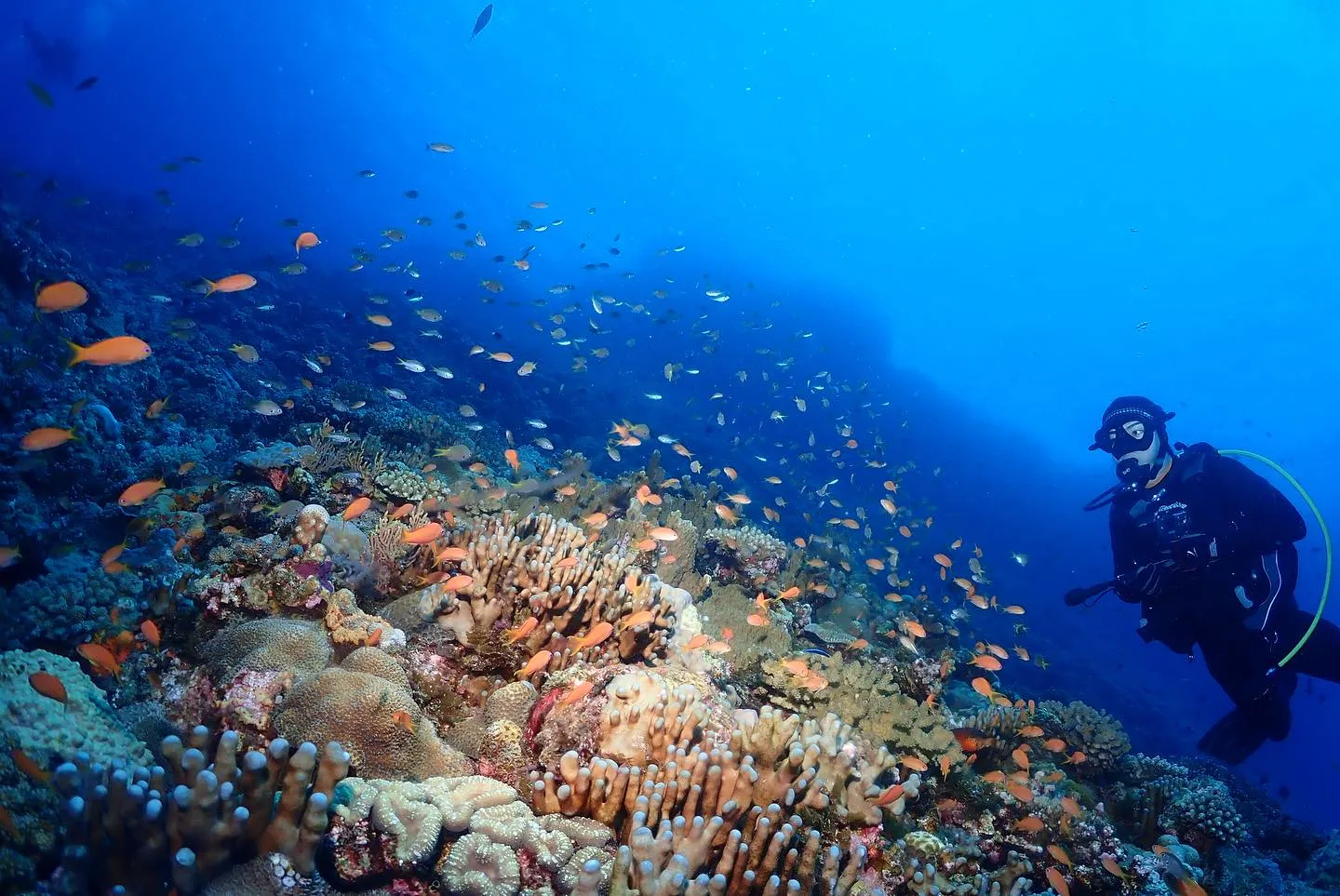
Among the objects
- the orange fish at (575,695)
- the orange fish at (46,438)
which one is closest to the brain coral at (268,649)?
the orange fish at (575,695)

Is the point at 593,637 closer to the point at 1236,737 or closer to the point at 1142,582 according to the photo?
the point at 1142,582

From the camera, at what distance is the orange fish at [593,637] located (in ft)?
14.3

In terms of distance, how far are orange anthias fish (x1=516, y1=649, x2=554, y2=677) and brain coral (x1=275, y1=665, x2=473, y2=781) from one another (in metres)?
0.71

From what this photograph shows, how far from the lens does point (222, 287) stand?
22.3 feet

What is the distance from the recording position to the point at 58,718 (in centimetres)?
314

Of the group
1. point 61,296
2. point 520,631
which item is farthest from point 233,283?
point 520,631

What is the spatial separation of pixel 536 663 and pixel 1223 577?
412 inches

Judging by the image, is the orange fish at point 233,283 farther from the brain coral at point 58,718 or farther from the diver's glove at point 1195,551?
the diver's glove at point 1195,551

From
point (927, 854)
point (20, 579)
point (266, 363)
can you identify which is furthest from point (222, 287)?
point (266, 363)

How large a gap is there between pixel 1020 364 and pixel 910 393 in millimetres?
51934

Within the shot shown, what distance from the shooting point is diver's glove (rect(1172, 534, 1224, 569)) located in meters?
8.63

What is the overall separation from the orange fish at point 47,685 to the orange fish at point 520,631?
2458 mm

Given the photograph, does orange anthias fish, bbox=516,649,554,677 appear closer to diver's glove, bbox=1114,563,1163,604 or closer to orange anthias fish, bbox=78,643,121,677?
orange anthias fish, bbox=78,643,121,677

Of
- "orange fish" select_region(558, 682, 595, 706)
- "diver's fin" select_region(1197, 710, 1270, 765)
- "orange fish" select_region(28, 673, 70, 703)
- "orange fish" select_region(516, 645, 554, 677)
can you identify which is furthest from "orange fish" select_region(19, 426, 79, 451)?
"diver's fin" select_region(1197, 710, 1270, 765)
